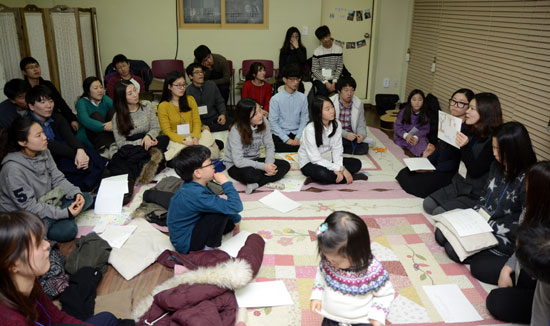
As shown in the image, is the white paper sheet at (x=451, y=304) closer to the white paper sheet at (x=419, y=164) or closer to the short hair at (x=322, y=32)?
→ the white paper sheet at (x=419, y=164)

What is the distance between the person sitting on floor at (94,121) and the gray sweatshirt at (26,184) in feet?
3.93

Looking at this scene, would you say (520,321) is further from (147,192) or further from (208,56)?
(208,56)

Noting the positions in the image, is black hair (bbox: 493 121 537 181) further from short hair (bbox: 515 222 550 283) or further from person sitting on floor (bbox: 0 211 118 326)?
person sitting on floor (bbox: 0 211 118 326)

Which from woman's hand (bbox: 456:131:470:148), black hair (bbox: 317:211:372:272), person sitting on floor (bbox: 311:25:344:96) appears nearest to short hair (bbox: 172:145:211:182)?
black hair (bbox: 317:211:372:272)

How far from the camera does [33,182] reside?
2986 millimetres

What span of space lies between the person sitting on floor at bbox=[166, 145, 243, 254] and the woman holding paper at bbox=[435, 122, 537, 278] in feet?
5.38

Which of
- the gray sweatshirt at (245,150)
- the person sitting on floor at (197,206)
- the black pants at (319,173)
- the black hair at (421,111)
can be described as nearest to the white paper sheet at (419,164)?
the black pants at (319,173)

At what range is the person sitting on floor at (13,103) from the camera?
3.77 meters

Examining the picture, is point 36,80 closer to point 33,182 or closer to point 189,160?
point 33,182

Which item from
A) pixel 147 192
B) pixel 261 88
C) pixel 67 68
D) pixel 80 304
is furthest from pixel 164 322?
pixel 67 68

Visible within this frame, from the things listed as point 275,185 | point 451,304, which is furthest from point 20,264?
point 275,185

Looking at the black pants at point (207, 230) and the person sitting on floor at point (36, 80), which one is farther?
the person sitting on floor at point (36, 80)

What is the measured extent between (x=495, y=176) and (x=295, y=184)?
69.8 inches

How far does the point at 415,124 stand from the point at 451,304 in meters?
2.71
